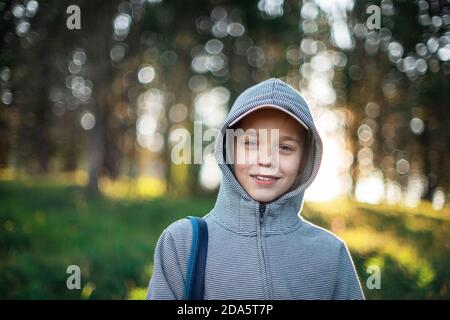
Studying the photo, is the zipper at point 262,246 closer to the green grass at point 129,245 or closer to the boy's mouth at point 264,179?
the boy's mouth at point 264,179

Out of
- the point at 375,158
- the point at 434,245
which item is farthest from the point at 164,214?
the point at 375,158

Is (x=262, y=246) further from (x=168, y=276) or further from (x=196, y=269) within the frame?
(x=168, y=276)

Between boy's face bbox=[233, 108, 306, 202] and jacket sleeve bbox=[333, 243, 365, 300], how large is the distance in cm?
43

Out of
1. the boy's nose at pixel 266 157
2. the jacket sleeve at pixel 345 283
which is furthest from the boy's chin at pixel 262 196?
the jacket sleeve at pixel 345 283

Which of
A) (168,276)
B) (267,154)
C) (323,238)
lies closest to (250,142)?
(267,154)

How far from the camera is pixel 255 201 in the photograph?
217cm

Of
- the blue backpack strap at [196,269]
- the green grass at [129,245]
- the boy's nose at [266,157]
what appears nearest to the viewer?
the blue backpack strap at [196,269]

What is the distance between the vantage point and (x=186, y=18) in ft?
30.4

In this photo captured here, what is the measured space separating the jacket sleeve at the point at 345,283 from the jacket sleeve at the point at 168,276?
0.72 m

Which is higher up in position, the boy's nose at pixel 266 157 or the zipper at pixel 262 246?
the boy's nose at pixel 266 157

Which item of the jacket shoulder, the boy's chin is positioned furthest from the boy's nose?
the jacket shoulder

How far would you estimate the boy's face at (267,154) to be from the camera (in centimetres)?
215

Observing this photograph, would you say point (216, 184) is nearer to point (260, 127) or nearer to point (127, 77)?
point (127, 77)
